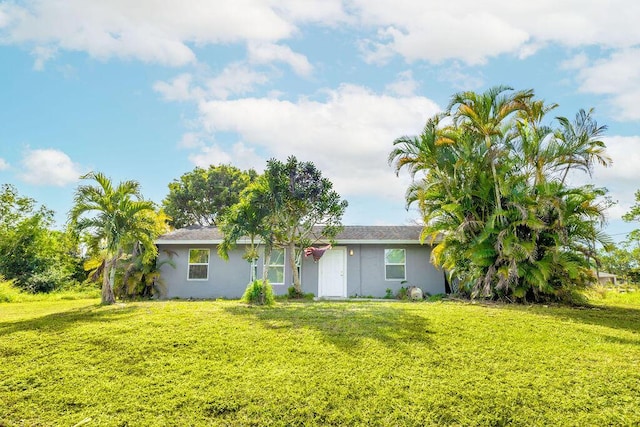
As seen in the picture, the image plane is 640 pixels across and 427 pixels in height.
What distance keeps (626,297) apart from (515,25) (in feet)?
38.8

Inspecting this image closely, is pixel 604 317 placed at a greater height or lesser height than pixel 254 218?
lesser

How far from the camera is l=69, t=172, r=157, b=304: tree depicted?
10109mm

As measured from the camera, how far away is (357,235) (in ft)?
51.9

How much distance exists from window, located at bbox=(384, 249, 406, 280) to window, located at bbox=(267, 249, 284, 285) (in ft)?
13.8

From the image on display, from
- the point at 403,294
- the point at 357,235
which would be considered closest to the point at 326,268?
the point at 357,235

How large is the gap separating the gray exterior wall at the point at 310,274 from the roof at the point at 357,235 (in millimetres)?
419

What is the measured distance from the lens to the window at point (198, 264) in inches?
634

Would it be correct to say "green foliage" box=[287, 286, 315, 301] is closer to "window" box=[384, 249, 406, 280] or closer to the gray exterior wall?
the gray exterior wall

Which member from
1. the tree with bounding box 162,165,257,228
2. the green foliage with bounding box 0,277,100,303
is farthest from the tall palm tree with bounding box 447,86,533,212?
the tree with bounding box 162,165,257,228

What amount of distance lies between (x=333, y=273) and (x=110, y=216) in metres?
8.48

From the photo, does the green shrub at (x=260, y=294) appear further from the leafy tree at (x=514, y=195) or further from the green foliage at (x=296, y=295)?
the leafy tree at (x=514, y=195)

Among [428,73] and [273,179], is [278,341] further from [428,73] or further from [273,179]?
[428,73]

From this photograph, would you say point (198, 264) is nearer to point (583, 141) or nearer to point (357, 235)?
point (357, 235)

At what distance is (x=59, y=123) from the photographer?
12.4m
